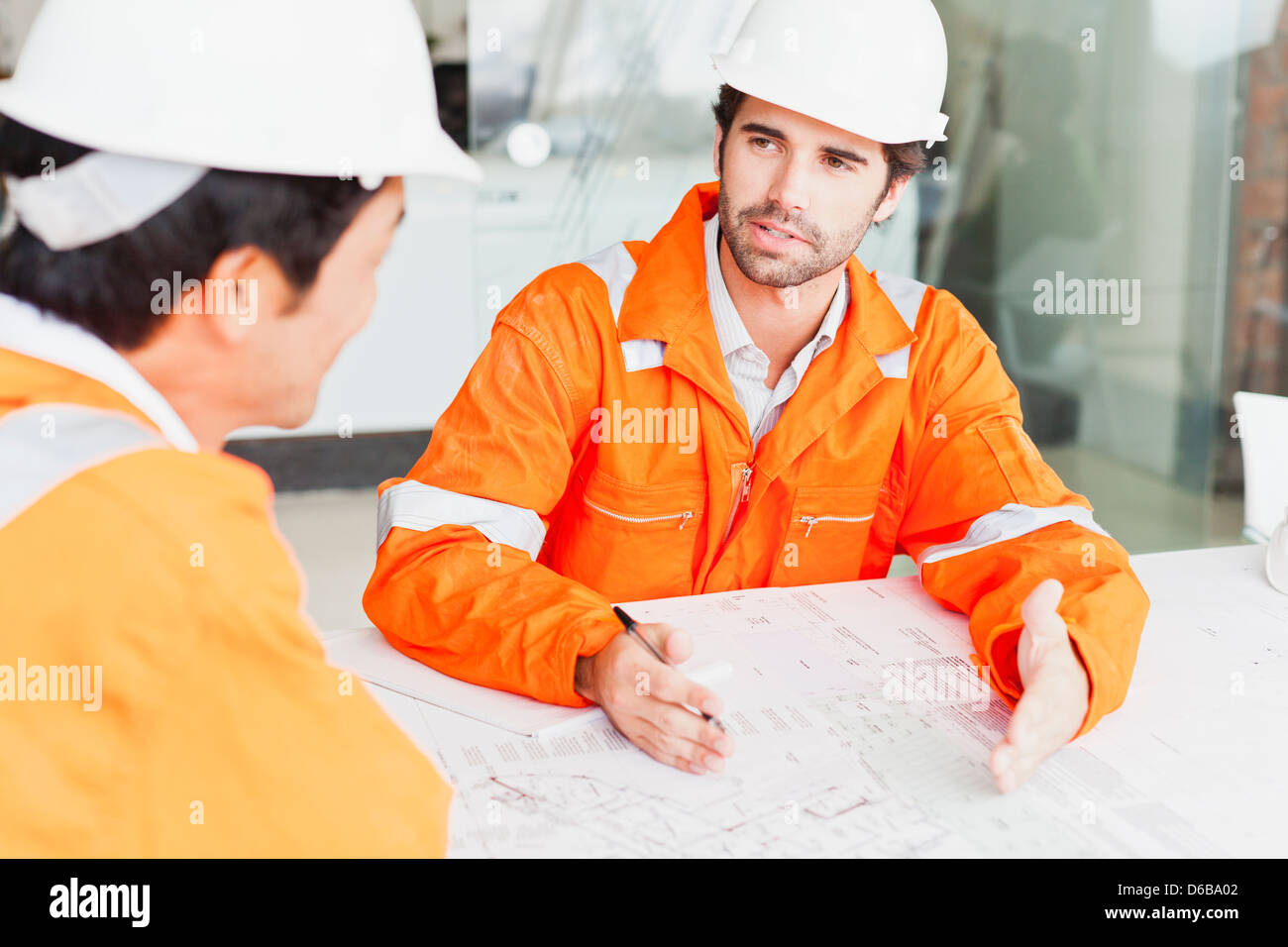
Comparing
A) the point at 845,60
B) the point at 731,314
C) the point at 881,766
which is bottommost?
the point at 881,766

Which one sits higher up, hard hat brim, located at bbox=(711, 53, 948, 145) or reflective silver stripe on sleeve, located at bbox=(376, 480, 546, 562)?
hard hat brim, located at bbox=(711, 53, 948, 145)

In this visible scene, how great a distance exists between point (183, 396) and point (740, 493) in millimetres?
1069

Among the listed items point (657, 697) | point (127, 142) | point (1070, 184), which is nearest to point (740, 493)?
point (657, 697)

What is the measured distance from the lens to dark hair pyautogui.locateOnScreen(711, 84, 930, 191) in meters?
1.81

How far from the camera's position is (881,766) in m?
1.15

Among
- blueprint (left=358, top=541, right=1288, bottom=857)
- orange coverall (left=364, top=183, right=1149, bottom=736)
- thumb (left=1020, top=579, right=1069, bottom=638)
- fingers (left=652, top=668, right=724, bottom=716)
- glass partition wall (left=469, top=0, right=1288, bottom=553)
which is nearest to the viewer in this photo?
blueprint (left=358, top=541, right=1288, bottom=857)

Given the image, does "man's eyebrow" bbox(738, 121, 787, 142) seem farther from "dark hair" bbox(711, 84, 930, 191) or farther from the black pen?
the black pen

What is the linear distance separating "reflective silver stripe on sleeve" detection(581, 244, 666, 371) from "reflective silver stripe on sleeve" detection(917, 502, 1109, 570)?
1.63 ft

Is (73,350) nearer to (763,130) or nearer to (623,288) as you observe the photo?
(623,288)

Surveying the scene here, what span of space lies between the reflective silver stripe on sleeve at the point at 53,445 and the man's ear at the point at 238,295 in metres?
0.12

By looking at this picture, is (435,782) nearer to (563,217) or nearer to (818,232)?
(818,232)

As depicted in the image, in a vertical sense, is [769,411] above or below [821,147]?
below

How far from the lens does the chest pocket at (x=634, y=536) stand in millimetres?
1752

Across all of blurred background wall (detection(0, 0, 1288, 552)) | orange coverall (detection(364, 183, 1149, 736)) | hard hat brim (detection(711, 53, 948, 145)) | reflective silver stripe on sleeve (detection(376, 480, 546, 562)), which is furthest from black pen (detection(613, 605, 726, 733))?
blurred background wall (detection(0, 0, 1288, 552))
